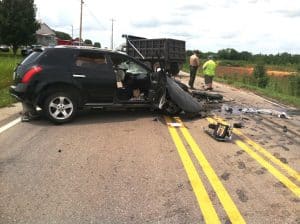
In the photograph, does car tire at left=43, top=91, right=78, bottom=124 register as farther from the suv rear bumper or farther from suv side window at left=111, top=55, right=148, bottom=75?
suv side window at left=111, top=55, right=148, bottom=75


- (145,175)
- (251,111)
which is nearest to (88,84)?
(145,175)

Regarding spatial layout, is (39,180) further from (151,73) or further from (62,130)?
(151,73)

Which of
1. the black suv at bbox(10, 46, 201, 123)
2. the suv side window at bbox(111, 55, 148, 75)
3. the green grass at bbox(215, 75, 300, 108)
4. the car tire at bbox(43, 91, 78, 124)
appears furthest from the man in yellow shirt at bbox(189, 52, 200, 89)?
the car tire at bbox(43, 91, 78, 124)

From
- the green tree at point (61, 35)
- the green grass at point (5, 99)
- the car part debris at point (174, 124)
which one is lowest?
the car part debris at point (174, 124)

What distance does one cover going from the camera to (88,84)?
1008 centimetres

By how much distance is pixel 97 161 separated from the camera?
6785 millimetres

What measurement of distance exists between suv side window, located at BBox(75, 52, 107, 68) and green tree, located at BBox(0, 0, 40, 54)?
5348 cm

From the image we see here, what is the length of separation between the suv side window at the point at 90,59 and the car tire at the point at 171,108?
75.2 inches

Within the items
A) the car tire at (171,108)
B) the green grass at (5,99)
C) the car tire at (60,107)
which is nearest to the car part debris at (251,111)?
the car tire at (171,108)

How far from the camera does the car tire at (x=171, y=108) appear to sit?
11.0 metres

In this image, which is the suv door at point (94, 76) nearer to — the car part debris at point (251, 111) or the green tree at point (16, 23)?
the car part debris at point (251, 111)

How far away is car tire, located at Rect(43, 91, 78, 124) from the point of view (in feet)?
31.5

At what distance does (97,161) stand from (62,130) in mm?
2629

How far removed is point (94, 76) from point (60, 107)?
109cm
